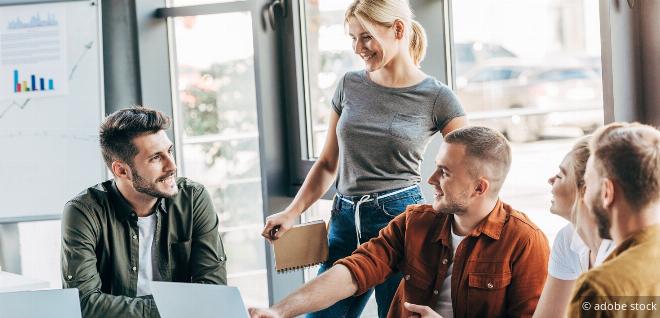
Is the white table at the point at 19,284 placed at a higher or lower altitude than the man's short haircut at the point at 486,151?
lower

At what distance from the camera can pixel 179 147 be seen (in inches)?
152

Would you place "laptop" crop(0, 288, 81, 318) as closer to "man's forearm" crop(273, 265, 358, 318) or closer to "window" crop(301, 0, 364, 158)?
"man's forearm" crop(273, 265, 358, 318)

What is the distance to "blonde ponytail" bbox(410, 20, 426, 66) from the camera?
8.63ft

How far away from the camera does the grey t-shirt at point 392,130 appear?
2.54m

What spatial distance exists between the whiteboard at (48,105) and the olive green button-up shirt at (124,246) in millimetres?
1137

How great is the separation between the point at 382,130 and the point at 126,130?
74 centimetres

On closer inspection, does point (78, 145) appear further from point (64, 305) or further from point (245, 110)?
point (64, 305)

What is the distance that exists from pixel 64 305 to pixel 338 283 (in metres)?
0.69

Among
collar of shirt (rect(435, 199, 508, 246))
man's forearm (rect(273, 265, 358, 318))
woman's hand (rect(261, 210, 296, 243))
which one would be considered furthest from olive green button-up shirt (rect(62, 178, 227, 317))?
collar of shirt (rect(435, 199, 508, 246))

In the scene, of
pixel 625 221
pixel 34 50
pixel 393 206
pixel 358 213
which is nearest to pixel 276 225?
pixel 358 213

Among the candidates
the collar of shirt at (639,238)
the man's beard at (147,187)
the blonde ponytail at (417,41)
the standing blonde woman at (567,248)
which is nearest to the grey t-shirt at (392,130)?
the blonde ponytail at (417,41)

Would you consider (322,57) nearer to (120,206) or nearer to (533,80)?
(533,80)

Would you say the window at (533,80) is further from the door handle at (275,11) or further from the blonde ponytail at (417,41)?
the door handle at (275,11)

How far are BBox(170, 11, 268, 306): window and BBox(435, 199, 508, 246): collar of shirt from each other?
1686 mm
